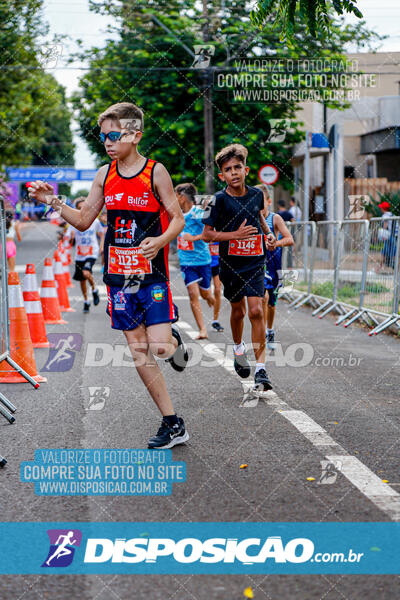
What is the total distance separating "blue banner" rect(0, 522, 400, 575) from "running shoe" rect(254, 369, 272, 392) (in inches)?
122

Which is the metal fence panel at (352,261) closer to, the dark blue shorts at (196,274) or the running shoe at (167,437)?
the dark blue shorts at (196,274)

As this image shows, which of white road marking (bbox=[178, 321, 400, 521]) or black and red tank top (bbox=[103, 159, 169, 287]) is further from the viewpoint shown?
black and red tank top (bbox=[103, 159, 169, 287])

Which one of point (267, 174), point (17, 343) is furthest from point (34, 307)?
point (267, 174)

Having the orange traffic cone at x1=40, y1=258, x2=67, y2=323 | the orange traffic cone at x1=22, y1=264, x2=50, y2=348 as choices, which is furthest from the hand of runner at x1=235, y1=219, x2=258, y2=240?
the orange traffic cone at x1=40, y1=258, x2=67, y2=323

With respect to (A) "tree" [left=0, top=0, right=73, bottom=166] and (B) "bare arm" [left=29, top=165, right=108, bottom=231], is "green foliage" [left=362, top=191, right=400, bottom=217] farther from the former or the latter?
(B) "bare arm" [left=29, top=165, right=108, bottom=231]

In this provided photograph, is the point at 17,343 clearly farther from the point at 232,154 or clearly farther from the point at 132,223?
the point at 132,223

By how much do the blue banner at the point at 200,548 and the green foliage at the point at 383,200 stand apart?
21.2 metres

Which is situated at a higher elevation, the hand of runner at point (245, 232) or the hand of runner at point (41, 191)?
the hand of runner at point (41, 191)

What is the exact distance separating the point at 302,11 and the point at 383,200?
18.5 m

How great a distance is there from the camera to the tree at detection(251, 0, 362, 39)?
23.8 feet

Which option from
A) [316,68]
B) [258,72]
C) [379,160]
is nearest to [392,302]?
[258,72]

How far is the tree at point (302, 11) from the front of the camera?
23.8 ft

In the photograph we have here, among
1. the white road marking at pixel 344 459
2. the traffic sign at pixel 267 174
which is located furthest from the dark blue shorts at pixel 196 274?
the traffic sign at pixel 267 174

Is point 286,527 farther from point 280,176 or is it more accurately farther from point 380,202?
point 280,176
